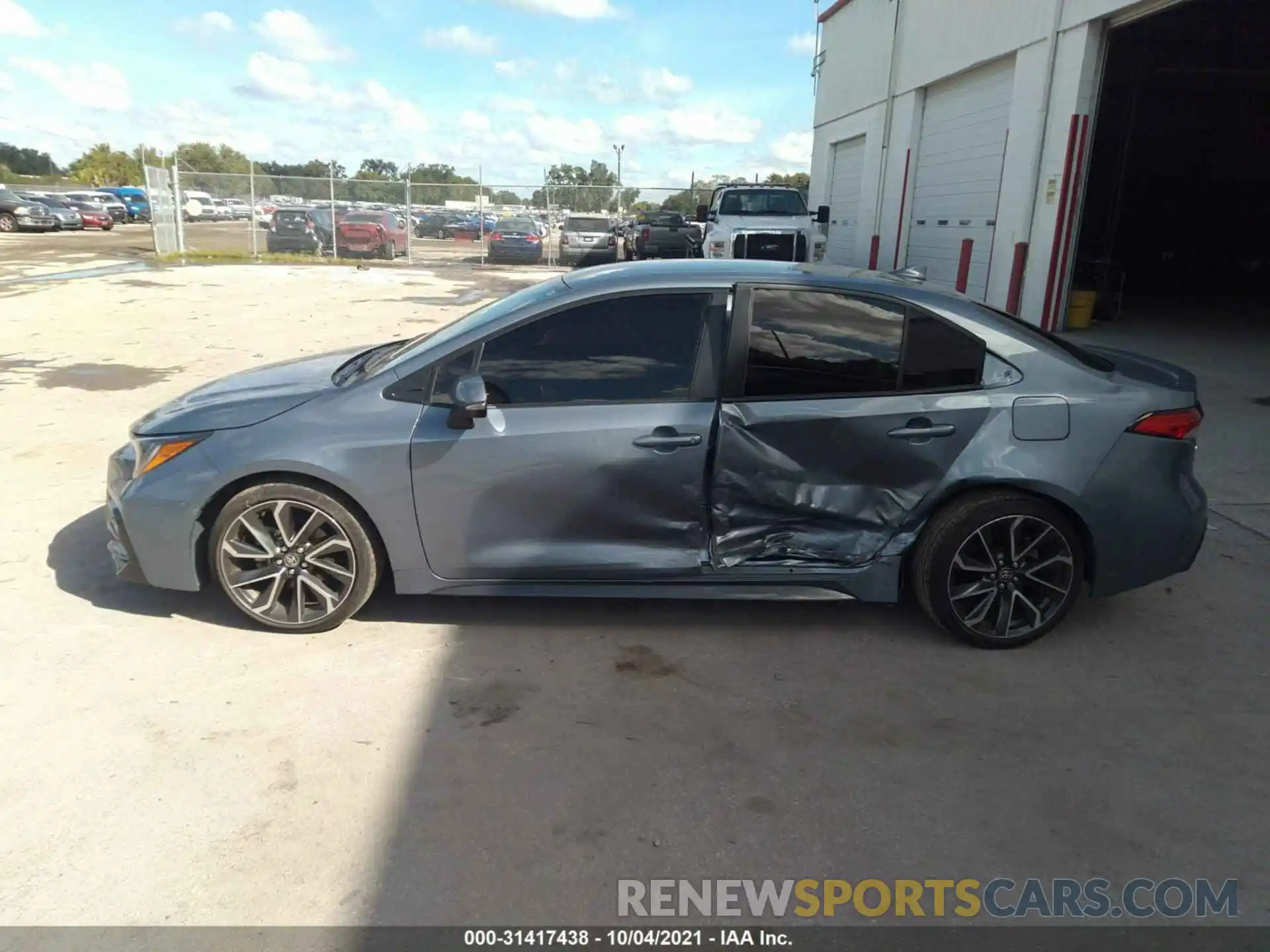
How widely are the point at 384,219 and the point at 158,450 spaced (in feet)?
85.1

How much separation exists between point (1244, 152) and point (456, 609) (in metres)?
26.6

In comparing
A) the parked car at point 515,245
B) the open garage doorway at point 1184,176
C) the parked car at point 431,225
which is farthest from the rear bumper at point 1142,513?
the parked car at point 431,225

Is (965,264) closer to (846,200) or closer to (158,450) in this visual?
(846,200)

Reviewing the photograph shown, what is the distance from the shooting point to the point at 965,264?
47.0 feet

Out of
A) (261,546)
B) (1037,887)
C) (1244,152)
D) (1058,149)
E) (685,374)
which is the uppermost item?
(1244,152)

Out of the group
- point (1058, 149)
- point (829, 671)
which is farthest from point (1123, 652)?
point (1058, 149)

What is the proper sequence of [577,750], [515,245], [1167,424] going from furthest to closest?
[515,245]
[1167,424]
[577,750]

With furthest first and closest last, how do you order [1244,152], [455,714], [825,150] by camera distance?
[825,150] → [1244,152] → [455,714]

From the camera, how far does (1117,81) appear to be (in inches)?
741

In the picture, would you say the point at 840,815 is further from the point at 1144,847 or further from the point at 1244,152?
the point at 1244,152

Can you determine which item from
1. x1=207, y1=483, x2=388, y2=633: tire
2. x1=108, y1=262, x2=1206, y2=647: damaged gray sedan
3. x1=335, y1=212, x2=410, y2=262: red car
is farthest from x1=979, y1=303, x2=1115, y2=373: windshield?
x1=335, y1=212, x2=410, y2=262: red car

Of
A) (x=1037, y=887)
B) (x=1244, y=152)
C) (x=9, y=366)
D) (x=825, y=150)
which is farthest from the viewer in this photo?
(x=825, y=150)

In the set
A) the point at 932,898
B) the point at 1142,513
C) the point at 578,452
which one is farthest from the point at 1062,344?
the point at 932,898

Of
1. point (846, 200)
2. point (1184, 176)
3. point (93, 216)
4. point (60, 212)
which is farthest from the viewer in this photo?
point (93, 216)
